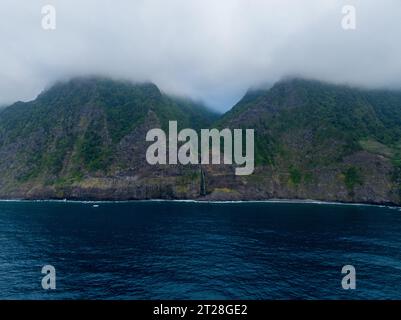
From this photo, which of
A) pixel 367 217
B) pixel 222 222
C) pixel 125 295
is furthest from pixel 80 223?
pixel 367 217

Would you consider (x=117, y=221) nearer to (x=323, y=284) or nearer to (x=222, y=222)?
(x=222, y=222)

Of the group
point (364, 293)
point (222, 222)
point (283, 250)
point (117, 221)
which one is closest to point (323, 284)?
point (364, 293)

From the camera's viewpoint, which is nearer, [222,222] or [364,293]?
[364,293]

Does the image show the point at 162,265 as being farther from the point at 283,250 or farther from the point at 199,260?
the point at 283,250
